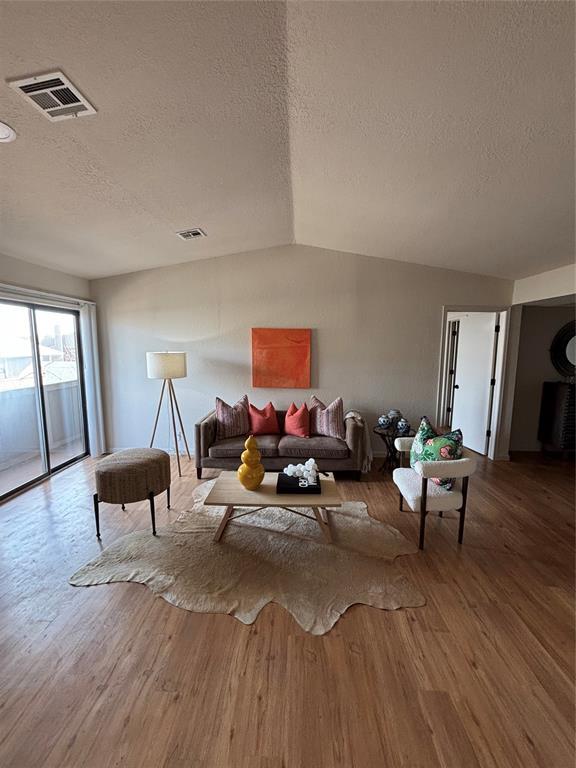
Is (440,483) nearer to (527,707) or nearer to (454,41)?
(527,707)

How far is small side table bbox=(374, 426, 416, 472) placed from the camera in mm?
3886

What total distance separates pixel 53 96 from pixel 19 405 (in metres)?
3.08

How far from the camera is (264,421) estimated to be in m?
4.14

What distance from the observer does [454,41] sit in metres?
1.34

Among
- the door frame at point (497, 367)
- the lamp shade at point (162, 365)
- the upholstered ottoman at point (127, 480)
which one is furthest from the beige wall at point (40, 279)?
the door frame at point (497, 367)

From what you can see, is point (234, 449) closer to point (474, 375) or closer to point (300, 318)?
point (300, 318)

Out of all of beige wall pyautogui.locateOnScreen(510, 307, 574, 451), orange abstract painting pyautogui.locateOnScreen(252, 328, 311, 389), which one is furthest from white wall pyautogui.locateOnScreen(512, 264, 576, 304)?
orange abstract painting pyautogui.locateOnScreen(252, 328, 311, 389)

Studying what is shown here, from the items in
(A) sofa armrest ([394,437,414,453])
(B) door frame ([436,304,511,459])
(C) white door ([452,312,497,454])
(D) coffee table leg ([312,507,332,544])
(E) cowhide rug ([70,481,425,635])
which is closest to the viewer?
(E) cowhide rug ([70,481,425,635])

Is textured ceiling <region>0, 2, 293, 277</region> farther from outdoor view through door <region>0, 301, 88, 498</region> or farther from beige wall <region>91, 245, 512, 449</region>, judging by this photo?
beige wall <region>91, 245, 512, 449</region>

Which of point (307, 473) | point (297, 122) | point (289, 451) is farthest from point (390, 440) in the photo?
point (297, 122)

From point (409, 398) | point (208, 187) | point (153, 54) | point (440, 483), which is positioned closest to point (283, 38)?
point (153, 54)

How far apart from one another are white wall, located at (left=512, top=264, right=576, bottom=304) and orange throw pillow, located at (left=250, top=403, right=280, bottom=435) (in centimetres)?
339

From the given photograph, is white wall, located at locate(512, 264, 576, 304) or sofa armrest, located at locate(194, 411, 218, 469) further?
sofa armrest, located at locate(194, 411, 218, 469)

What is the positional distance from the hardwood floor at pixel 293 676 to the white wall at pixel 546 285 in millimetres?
2599
